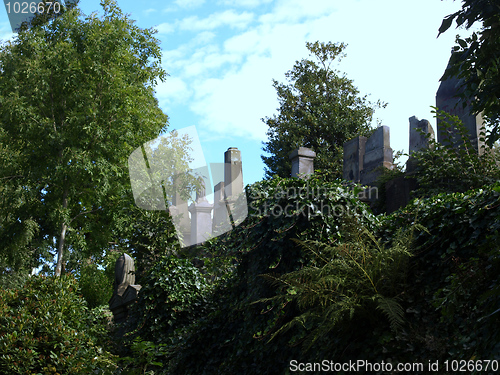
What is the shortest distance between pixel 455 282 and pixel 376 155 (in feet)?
23.8

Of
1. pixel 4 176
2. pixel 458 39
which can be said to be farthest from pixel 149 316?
pixel 4 176

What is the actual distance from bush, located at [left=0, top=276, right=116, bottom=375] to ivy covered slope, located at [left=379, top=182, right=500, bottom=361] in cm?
338

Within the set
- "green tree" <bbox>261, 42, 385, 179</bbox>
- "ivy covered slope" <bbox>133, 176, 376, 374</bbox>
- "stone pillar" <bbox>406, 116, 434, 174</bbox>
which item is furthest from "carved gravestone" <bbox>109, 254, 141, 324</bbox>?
"green tree" <bbox>261, 42, 385, 179</bbox>

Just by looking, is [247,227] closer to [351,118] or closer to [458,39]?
[458,39]

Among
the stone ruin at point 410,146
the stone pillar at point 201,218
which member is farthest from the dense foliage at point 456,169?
the stone pillar at point 201,218

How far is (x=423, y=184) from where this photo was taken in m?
8.02

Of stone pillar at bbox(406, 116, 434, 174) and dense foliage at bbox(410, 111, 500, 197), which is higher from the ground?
stone pillar at bbox(406, 116, 434, 174)

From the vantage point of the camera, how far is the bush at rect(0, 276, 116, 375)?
563 centimetres

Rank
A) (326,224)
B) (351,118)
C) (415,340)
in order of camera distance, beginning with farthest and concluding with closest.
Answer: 1. (351,118)
2. (326,224)
3. (415,340)

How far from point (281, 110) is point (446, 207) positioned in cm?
1887

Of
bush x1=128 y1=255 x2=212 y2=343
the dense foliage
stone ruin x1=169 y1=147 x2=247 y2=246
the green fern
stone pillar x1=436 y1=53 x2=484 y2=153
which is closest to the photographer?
the green fern

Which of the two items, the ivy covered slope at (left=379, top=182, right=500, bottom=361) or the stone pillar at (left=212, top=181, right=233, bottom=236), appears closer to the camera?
the ivy covered slope at (left=379, top=182, right=500, bottom=361)

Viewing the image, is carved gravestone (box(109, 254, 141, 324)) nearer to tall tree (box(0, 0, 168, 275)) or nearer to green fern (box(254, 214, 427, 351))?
tall tree (box(0, 0, 168, 275))

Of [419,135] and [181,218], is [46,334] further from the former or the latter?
[181,218]
